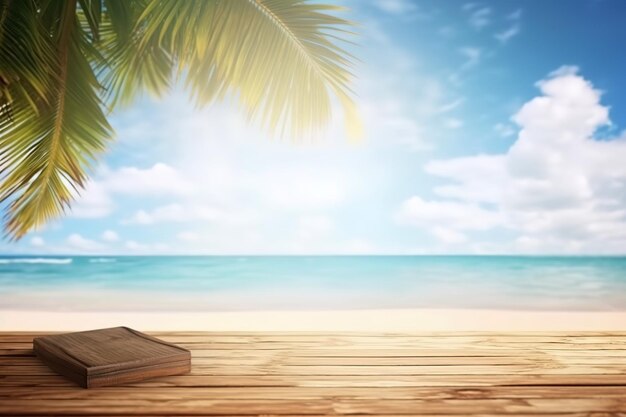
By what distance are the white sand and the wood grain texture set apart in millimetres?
2465

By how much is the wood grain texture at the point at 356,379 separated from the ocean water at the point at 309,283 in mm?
5276

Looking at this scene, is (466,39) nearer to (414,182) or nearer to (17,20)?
(414,182)

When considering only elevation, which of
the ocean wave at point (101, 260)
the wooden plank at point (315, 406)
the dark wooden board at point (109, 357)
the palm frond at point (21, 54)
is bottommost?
the wooden plank at point (315, 406)

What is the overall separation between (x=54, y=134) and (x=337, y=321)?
319cm

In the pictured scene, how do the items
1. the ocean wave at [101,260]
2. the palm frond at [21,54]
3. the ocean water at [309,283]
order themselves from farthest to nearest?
1. the ocean wave at [101,260]
2. the ocean water at [309,283]
3. the palm frond at [21,54]

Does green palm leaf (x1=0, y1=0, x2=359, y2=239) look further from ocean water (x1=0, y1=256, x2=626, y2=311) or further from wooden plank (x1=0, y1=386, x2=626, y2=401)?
ocean water (x1=0, y1=256, x2=626, y2=311)

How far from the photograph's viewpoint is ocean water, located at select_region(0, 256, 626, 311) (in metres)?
7.61

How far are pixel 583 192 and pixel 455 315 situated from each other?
26.7 feet

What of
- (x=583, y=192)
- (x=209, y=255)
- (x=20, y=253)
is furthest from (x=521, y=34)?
(x=20, y=253)

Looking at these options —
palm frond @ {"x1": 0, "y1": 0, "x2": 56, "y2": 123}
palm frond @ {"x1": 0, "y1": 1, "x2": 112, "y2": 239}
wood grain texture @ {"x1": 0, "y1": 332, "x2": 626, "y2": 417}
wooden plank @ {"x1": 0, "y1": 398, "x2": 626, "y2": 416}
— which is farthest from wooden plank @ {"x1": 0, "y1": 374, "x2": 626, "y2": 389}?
palm frond @ {"x1": 0, "y1": 1, "x2": 112, "y2": 239}

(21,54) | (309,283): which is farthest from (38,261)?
(21,54)

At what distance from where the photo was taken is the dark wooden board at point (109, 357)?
1372 mm

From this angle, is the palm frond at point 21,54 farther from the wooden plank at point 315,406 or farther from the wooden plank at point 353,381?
the wooden plank at point 315,406

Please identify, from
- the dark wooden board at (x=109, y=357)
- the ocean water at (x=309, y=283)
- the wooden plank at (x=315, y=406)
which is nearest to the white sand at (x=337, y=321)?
the ocean water at (x=309, y=283)
